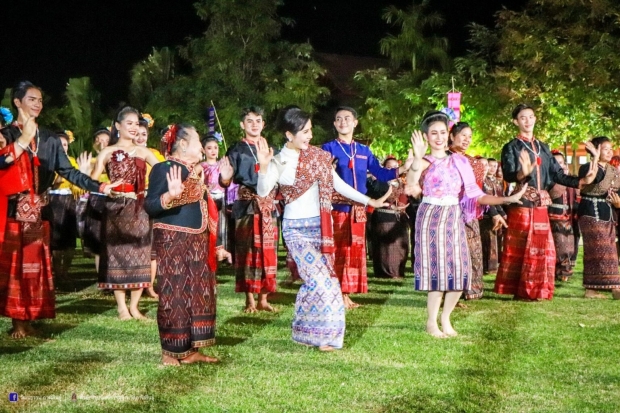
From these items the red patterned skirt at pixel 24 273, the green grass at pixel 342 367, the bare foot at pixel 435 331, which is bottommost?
the green grass at pixel 342 367

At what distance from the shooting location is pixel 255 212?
9.84 metres

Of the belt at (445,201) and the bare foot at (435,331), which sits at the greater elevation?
the belt at (445,201)

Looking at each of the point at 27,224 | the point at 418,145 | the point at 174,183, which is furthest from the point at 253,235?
the point at 174,183

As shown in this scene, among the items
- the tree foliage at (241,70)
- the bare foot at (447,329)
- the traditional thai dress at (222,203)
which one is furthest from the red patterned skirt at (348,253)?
the tree foliage at (241,70)

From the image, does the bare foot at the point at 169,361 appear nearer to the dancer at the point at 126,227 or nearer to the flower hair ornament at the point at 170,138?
the flower hair ornament at the point at 170,138

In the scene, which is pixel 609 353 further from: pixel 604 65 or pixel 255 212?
pixel 604 65

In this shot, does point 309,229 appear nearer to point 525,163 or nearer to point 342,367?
point 342,367

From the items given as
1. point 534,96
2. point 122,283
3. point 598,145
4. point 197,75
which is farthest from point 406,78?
point 122,283

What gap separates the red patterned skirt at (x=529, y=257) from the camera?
1041 centimetres

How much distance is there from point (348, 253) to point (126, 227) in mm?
2511

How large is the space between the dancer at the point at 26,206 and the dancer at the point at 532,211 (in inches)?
193

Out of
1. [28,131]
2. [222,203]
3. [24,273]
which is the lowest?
[24,273]

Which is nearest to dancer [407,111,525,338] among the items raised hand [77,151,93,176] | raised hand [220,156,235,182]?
raised hand [220,156,235,182]

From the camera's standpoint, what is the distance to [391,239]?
13758mm
